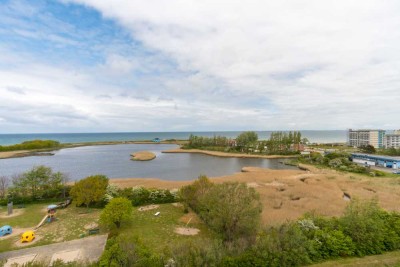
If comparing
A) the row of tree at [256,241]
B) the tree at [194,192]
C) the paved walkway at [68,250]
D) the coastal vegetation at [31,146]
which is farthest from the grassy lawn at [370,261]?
the coastal vegetation at [31,146]

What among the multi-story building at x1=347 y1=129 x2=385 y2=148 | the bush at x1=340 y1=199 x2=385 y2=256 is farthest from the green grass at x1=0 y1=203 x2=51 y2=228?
the multi-story building at x1=347 y1=129 x2=385 y2=148

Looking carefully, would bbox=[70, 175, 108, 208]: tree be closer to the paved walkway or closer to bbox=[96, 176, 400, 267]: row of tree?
the paved walkway

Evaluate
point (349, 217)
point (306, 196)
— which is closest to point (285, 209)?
point (306, 196)

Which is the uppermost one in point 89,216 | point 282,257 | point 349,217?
point 349,217

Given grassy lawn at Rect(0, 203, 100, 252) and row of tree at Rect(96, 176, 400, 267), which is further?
grassy lawn at Rect(0, 203, 100, 252)

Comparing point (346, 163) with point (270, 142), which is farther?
point (270, 142)

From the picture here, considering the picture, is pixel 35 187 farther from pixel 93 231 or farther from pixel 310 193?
pixel 310 193

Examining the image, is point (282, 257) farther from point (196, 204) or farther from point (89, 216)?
point (89, 216)
